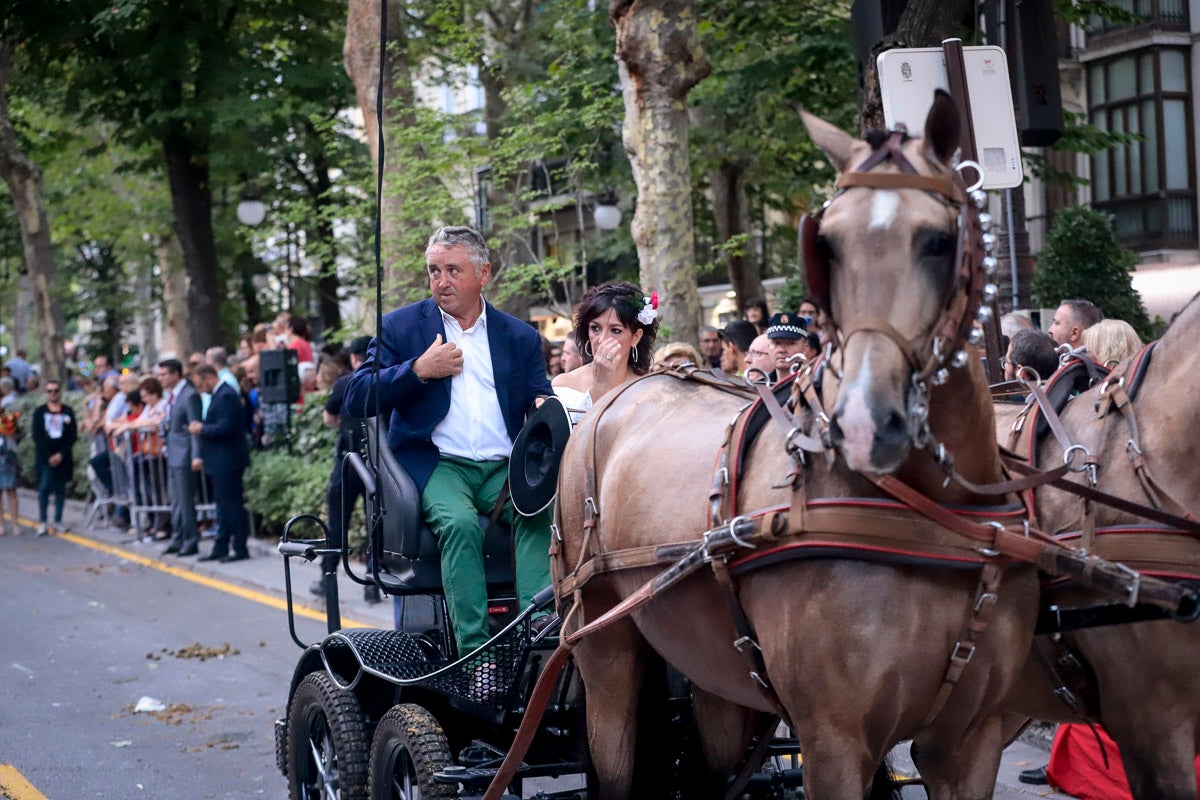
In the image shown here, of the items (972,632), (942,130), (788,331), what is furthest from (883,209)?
(788,331)

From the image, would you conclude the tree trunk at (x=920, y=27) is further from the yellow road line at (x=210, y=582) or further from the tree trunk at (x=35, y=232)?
the tree trunk at (x=35, y=232)

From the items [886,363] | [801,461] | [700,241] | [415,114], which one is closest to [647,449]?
[801,461]

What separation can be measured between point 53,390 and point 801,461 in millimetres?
19965

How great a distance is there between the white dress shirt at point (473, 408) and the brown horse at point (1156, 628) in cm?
232

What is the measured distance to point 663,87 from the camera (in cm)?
1165

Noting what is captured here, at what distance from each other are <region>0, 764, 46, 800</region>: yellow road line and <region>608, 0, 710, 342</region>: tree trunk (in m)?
6.48

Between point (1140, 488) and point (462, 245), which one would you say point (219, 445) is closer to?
point (462, 245)

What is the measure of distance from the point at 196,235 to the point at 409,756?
19.4 metres

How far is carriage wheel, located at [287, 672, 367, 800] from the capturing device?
5602 millimetres

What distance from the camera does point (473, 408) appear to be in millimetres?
5816

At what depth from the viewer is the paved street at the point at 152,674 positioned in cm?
757

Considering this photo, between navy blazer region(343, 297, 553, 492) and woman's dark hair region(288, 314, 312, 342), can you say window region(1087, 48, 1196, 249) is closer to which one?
woman's dark hair region(288, 314, 312, 342)

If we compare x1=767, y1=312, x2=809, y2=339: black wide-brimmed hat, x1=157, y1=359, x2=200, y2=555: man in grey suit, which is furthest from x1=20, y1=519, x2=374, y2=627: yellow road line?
x1=767, y1=312, x2=809, y2=339: black wide-brimmed hat

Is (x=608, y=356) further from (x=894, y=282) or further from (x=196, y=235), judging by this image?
(x=196, y=235)
